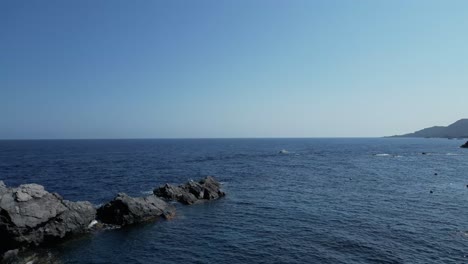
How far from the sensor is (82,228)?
1726 inches

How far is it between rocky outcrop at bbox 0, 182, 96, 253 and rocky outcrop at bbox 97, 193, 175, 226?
3429mm

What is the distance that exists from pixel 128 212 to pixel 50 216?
10.6 metres

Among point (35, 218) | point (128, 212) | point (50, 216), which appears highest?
point (35, 218)

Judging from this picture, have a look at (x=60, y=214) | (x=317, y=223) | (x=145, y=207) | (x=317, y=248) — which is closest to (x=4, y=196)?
(x=60, y=214)

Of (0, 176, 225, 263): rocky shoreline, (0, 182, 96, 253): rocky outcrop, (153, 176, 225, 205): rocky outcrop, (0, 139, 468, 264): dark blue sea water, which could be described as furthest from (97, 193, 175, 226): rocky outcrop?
(153, 176, 225, 205): rocky outcrop

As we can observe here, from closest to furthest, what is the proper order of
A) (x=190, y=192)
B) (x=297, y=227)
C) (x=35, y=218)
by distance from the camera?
1. (x=35, y=218)
2. (x=297, y=227)
3. (x=190, y=192)

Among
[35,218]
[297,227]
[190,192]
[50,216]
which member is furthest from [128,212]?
[297,227]

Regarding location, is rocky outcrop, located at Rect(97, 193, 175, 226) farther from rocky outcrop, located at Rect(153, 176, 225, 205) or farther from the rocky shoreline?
rocky outcrop, located at Rect(153, 176, 225, 205)

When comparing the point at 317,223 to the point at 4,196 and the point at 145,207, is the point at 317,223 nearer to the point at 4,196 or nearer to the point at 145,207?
the point at 145,207

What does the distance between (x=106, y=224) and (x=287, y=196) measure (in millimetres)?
33998

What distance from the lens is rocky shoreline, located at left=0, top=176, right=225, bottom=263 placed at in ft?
122

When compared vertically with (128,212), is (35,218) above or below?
above

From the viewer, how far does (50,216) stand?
4091 centimetres

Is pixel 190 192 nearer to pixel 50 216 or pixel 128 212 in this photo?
pixel 128 212
